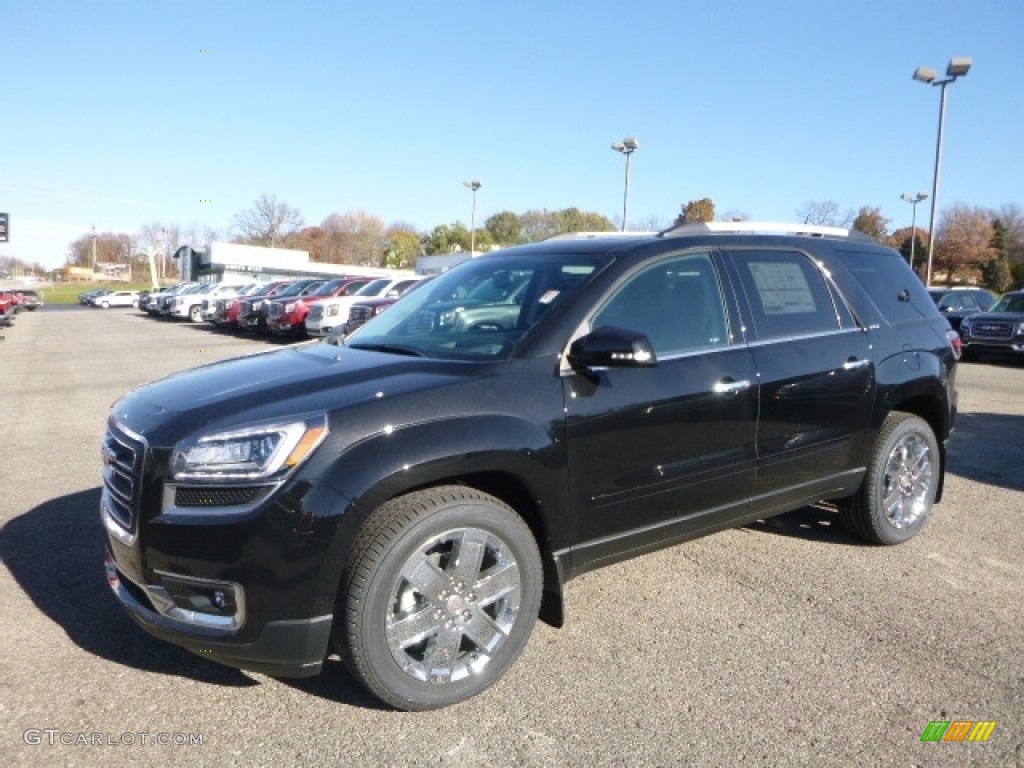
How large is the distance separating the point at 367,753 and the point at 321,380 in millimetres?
1379

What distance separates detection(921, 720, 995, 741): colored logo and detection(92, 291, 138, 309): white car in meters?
60.5

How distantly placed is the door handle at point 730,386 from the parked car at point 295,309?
17.6 m

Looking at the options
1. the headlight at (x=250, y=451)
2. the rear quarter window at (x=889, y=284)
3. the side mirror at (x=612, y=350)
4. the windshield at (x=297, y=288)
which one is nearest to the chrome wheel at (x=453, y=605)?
the headlight at (x=250, y=451)

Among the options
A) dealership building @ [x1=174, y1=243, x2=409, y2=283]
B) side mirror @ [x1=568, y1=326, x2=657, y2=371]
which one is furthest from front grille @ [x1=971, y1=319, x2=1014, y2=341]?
Result: dealership building @ [x1=174, y1=243, x2=409, y2=283]

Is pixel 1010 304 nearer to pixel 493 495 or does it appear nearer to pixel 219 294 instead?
pixel 493 495

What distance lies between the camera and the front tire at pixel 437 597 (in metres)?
2.92

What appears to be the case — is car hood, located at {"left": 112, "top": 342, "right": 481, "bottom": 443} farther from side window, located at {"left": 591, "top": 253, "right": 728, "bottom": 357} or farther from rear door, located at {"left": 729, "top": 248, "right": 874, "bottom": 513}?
rear door, located at {"left": 729, "top": 248, "right": 874, "bottom": 513}

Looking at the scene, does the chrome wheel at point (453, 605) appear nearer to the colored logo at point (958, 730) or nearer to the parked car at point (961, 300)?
the colored logo at point (958, 730)

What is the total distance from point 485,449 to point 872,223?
6385cm

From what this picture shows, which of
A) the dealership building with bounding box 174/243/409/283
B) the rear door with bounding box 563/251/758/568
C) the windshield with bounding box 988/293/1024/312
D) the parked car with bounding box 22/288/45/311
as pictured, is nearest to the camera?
the rear door with bounding box 563/251/758/568

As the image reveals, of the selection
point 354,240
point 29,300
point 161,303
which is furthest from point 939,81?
point 354,240

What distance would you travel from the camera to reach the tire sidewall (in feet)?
9.58

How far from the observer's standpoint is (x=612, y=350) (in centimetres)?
330

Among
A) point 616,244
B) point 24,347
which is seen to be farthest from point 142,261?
point 616,244
